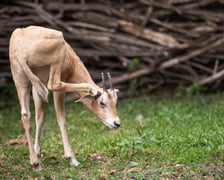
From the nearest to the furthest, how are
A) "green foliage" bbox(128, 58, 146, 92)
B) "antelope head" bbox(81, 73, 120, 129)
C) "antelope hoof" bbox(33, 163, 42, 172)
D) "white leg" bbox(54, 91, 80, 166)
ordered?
"antelope hoof" bbox(33, 163, 42, 172) → "antelope head" bbox(81, 73, 120, 129) → "white leg" bbox(54, 91, 80, 166) → "green foliage" bbox(128, 58, 146, 92)

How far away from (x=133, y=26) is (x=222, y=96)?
2.48 metres

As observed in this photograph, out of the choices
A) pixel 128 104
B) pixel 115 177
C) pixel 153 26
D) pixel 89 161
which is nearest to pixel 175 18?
pixel 153 26

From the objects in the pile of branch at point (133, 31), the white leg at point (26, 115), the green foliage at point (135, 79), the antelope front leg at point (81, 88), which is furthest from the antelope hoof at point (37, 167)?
the green foliage at point (135, 79)

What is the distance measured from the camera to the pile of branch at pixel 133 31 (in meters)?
13.9

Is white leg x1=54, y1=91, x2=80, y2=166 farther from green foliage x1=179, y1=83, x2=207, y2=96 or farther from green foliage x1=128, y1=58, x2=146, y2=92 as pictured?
green foliage x1=179, y1=83, x2=207, y2=96

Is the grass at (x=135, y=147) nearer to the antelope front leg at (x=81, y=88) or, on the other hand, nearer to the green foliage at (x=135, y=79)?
the antelope front leg at (x=81, y=88)

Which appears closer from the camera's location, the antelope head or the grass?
the grass

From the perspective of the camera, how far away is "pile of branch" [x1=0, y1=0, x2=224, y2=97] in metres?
13.9

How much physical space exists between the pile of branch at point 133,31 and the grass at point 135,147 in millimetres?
1845

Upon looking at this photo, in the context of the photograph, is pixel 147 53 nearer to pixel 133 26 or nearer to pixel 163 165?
pixel 133 26

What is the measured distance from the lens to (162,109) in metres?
12.1

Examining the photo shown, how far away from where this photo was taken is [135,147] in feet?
27.5

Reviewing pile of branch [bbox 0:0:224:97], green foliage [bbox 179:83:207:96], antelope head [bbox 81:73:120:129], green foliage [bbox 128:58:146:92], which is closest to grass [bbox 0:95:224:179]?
antelope head [bbox 81:73:120:129]

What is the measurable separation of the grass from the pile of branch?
185 centimetres
